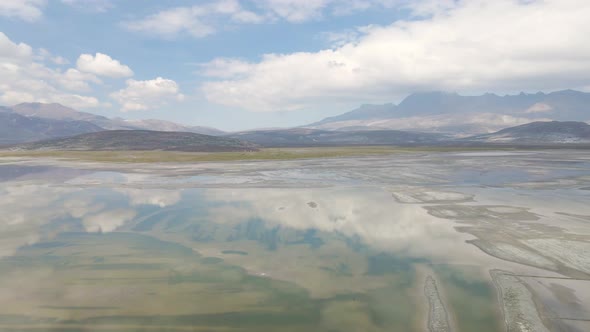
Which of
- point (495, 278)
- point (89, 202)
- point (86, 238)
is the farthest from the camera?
point (89, 202)

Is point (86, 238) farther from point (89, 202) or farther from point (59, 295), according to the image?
point (89, 202)

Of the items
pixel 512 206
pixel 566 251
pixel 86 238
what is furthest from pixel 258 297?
pixel 512 206

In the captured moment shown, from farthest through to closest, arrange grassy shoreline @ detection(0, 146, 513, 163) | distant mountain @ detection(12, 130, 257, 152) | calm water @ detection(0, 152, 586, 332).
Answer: distant mountain @ detection(12, 130, 257, 152) → grassy shoreline @ detection(0, 146, 513, 163) → calm water @ detection(0, 152, 586, 332)

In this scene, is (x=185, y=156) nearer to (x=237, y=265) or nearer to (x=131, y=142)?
(x=131, y=142)

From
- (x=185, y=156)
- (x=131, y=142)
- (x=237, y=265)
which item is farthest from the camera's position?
(x=131, y=142)

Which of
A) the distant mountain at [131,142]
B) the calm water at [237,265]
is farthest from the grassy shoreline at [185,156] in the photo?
the calm water at [237,265]

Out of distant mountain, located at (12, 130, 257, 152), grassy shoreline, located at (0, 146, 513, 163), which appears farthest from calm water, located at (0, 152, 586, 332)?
distant mountain, located at (12, 130, 257, 152)

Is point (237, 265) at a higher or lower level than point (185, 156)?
lower

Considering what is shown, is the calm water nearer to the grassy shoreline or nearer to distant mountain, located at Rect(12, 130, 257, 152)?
the grassy shoreline

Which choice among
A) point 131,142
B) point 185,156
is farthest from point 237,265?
point 131,142
